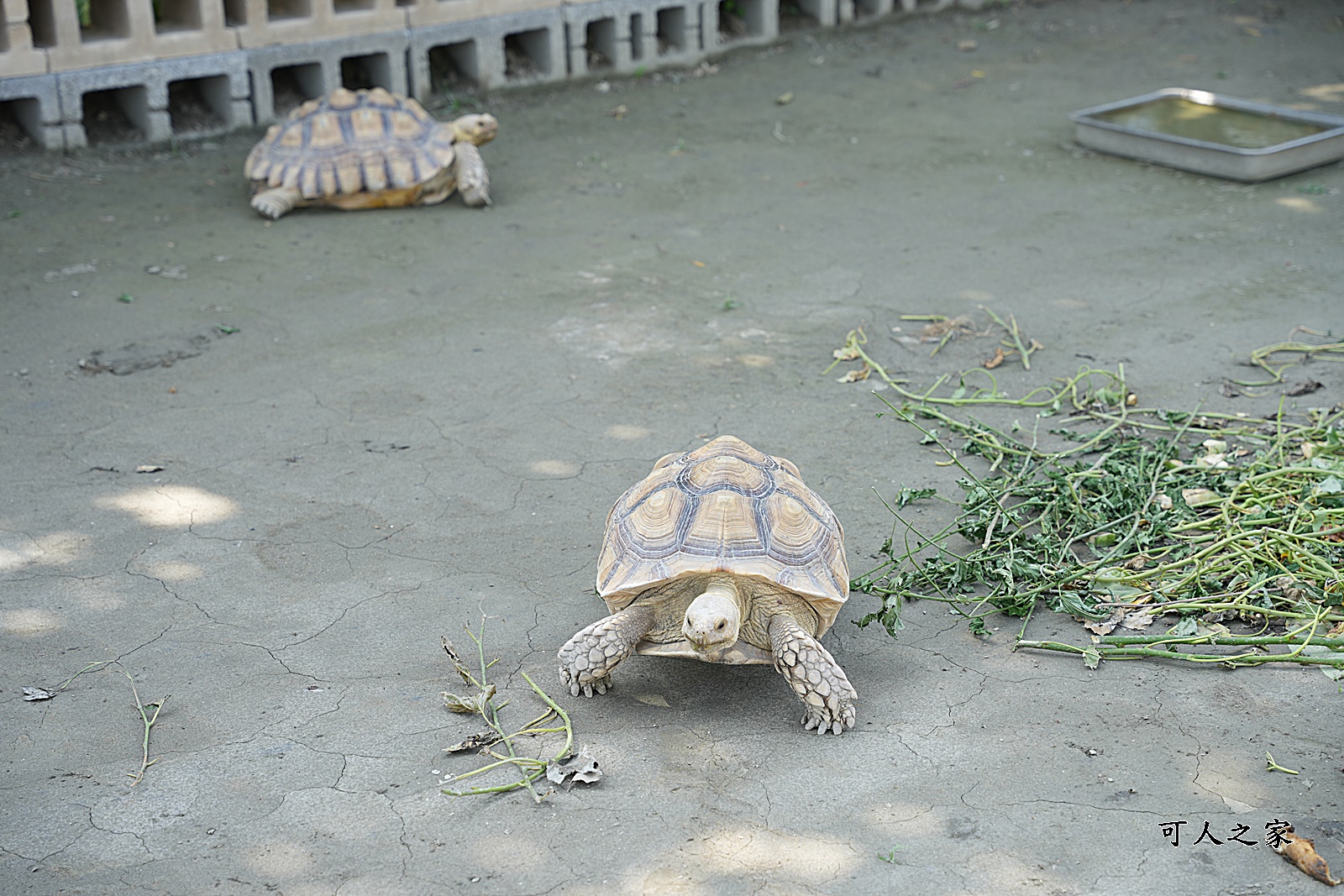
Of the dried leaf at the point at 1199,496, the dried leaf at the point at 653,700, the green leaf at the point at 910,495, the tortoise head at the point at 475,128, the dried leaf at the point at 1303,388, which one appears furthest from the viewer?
the tortoise head at the point at 475,128

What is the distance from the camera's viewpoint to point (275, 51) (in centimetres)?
805

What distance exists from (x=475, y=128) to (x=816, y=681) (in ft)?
17.0

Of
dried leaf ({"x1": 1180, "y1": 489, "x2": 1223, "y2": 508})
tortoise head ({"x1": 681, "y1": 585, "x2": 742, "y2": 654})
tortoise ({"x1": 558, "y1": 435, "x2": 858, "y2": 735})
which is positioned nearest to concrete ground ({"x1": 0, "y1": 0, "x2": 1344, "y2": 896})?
tortoise ({"x1": 558, "y1": 435, "x2": 858, "y2": 735})

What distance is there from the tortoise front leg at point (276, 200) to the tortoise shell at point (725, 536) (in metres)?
4.31

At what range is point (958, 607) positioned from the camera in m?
3.68

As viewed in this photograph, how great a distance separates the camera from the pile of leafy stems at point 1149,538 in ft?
11.4

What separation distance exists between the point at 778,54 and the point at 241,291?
18.1 feet

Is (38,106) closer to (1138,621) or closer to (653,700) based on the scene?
(653,700)

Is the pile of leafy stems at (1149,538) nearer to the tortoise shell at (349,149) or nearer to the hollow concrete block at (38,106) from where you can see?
the tortoise shell at (349,149)

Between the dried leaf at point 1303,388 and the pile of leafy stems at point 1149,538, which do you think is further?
the dried leaf at point 1303,388

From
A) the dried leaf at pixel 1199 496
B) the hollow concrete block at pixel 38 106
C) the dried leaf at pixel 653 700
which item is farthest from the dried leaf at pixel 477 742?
the hollow concrete block at pixel 38 106

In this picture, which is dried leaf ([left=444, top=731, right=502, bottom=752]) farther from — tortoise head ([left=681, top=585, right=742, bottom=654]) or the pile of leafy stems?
the pile of leafy stems

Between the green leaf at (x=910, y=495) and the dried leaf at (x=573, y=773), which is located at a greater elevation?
the green leaf at (x=910, y=495)

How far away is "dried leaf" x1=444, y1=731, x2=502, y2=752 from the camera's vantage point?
3.02 meters
